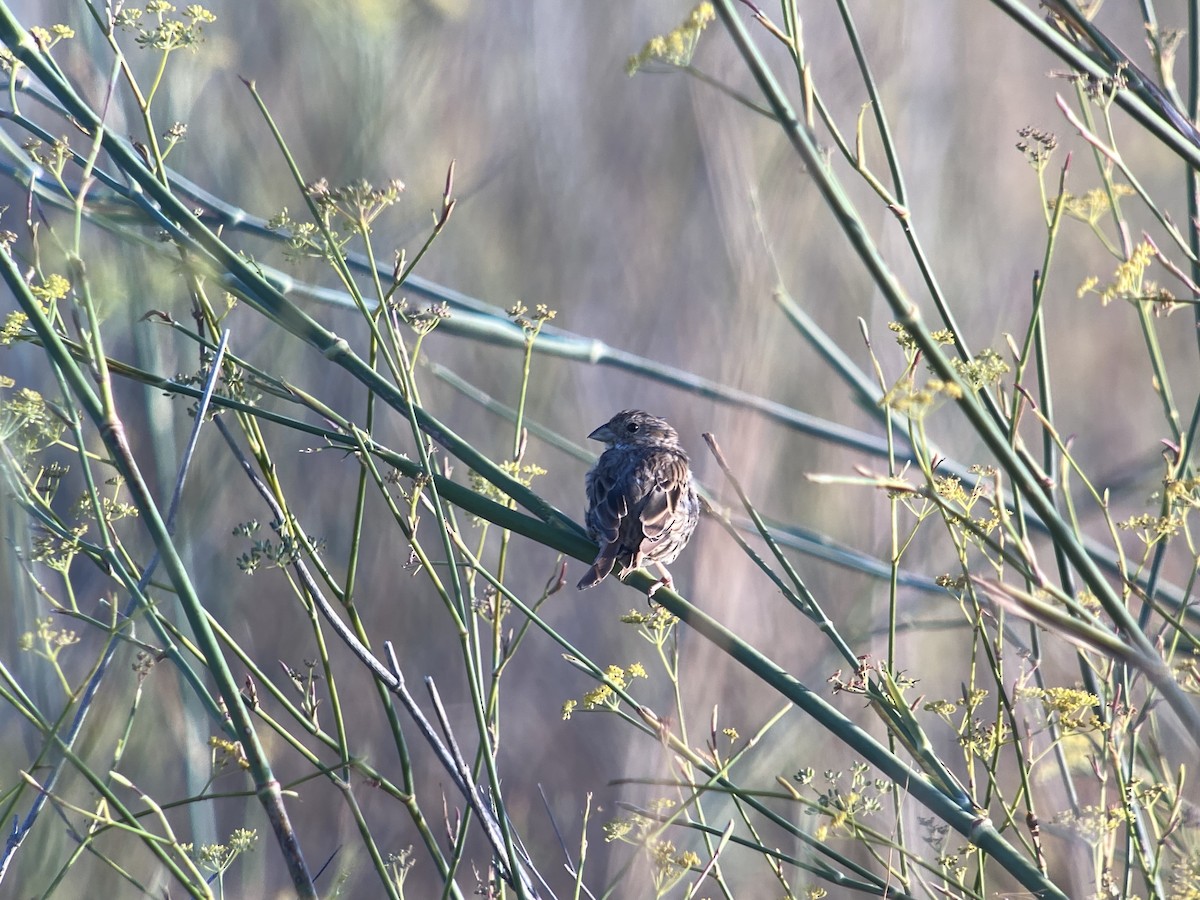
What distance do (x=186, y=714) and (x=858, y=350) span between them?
5.43 meters

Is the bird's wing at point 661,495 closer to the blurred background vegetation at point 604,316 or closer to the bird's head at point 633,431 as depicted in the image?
the bird's head at point 633,431

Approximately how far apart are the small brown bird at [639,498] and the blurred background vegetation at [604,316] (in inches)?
30.3

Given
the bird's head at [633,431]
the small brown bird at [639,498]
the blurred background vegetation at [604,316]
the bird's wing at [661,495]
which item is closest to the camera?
the small brown bird at [639,498]

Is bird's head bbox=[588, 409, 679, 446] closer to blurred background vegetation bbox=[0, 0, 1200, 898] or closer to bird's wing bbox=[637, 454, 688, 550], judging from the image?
bird's wing bbox=[637, 454, 688, 550]

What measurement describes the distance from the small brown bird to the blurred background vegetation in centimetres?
77

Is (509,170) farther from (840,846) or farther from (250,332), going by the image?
(840,846)

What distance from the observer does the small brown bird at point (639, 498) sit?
3.97 m

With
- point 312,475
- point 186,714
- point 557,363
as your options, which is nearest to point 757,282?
point 557,363

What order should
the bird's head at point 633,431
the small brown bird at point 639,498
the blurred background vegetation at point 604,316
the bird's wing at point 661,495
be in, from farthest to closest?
the blurred background vegetation at point 604,316 → the bird's head at point 633,431 → the bird's wing at point 661,495 → the small brown bird at point 639,498

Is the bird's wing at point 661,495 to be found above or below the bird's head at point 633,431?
below

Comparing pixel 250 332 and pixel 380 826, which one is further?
pixel 380 826

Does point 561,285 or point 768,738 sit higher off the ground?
point 561,285

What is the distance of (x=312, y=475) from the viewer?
7.30m

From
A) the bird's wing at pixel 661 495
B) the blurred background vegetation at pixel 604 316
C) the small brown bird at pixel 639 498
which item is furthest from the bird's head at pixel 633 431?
the blurred background vegetation at pixel 604 316
